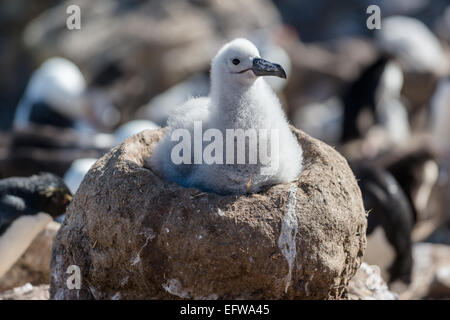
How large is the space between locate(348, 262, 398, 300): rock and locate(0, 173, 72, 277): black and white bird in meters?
2.58

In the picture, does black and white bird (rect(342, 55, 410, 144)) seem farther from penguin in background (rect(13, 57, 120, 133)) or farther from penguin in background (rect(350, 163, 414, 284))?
penguin in background (rect(350, 163, 414, 284))

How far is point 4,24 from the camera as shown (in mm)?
21516

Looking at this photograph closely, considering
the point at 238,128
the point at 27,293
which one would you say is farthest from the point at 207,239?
the point at 27,293

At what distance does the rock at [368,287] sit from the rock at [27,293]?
2529mm

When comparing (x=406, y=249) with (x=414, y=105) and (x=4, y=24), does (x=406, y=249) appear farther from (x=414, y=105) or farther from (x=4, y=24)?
(x=4, y=24)

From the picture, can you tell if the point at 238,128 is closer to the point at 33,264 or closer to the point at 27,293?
the point at 27,293

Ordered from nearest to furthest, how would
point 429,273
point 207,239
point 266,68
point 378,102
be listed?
point 207,239
point 266,68
point 429,273
point 378,102

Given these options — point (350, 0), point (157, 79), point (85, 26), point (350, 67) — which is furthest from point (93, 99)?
point (350, 0)

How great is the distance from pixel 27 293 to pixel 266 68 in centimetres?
304

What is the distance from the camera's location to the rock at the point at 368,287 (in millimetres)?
5652

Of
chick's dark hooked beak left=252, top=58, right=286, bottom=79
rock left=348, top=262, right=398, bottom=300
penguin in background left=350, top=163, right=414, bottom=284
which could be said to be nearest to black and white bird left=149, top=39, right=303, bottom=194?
chick's dark hooked beak left=252, top=58, right=286, bottom=79

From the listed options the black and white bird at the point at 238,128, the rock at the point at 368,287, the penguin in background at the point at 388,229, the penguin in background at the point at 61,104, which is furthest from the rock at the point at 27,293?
the penguin in background at the point at 61,104

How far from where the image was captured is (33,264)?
6.52 m

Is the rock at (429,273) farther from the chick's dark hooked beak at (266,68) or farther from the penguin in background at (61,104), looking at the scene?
the penguin in background at (61,104)
